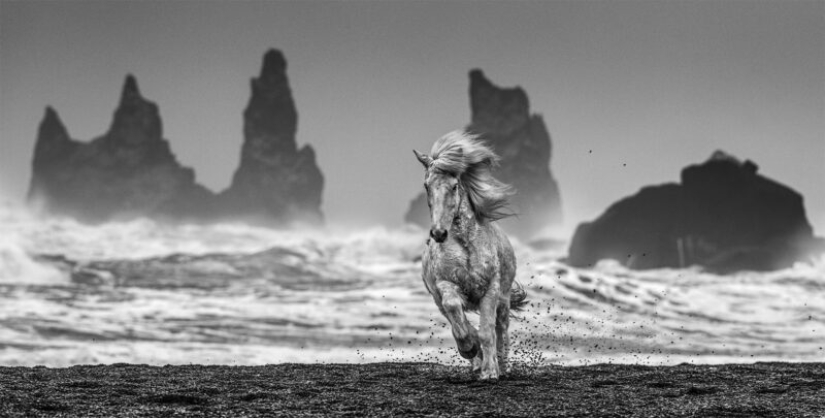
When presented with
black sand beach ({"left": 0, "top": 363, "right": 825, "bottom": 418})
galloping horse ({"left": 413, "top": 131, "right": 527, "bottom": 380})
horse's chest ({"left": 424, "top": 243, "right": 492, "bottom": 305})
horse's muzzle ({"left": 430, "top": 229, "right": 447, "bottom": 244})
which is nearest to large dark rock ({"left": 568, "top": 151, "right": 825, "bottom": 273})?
black sand beach ({"left": 0, "top": 363, "right": 825, "bottom": 418})

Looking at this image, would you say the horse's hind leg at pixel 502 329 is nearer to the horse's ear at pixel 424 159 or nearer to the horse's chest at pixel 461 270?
the horse's chest at pixel 461 270

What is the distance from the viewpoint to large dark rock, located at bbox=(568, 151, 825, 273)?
16588 centimetres

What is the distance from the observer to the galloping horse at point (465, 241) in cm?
1112

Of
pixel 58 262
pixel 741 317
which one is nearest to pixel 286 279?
pixel 58 262

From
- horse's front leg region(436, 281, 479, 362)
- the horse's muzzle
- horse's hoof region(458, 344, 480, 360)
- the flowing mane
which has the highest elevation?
the flowing mane

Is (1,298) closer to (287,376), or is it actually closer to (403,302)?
(403,302)

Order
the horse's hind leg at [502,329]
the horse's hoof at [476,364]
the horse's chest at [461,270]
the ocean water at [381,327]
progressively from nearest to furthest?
the horse's chest at [461,270], the horse's hoof at [476,364], the horse's hind leg at [502,329], the ocean water at [381,327]

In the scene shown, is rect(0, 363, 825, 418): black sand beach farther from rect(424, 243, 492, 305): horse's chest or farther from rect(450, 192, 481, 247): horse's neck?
rect(450, 192, 481, 247): horse's neck

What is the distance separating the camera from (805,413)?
9.58 m

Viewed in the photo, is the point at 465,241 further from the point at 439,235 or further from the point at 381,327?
the point at 381,327

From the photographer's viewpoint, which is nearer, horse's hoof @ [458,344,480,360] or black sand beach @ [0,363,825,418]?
black sand beach @ [0,363,825,418]

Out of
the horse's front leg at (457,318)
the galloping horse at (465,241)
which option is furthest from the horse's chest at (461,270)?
the horse's front leg at (457,318)

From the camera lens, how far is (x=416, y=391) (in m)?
11.5

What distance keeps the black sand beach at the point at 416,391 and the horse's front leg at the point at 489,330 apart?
19cm
